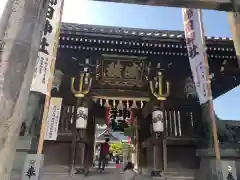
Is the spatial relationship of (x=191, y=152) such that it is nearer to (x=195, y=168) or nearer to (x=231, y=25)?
(x=195, y=168)

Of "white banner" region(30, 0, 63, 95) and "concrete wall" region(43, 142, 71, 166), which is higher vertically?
"white banner" region(30, 0, 63, 95)

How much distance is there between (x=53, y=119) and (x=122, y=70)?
133 inches

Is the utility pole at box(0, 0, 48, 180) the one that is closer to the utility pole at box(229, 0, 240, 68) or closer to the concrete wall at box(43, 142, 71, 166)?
the utility pole at box(229, 0, 240, 68)

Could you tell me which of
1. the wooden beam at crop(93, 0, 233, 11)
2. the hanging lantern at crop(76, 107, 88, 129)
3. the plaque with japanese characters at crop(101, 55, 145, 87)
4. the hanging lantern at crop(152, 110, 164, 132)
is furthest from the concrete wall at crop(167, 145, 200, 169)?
the wooden beam at crop(93, 0, 233, 11)

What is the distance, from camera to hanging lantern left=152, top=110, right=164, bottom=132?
7.90 m

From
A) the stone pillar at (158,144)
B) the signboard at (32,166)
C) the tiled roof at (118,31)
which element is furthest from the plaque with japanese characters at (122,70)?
the signboard at (32,166)

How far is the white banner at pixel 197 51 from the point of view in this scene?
6.23 m

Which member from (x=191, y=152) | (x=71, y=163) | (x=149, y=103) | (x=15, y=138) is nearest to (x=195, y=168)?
(x=191, y=152)

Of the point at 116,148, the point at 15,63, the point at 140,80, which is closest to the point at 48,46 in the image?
the point at 15,63

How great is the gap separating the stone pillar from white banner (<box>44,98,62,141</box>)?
350cm

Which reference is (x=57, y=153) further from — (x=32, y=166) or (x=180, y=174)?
(x=180, y=174)

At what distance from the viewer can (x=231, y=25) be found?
4.55 meters

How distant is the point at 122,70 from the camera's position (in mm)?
8945

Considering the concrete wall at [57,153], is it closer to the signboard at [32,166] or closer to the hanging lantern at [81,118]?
the hanging lantern at [81,118]
